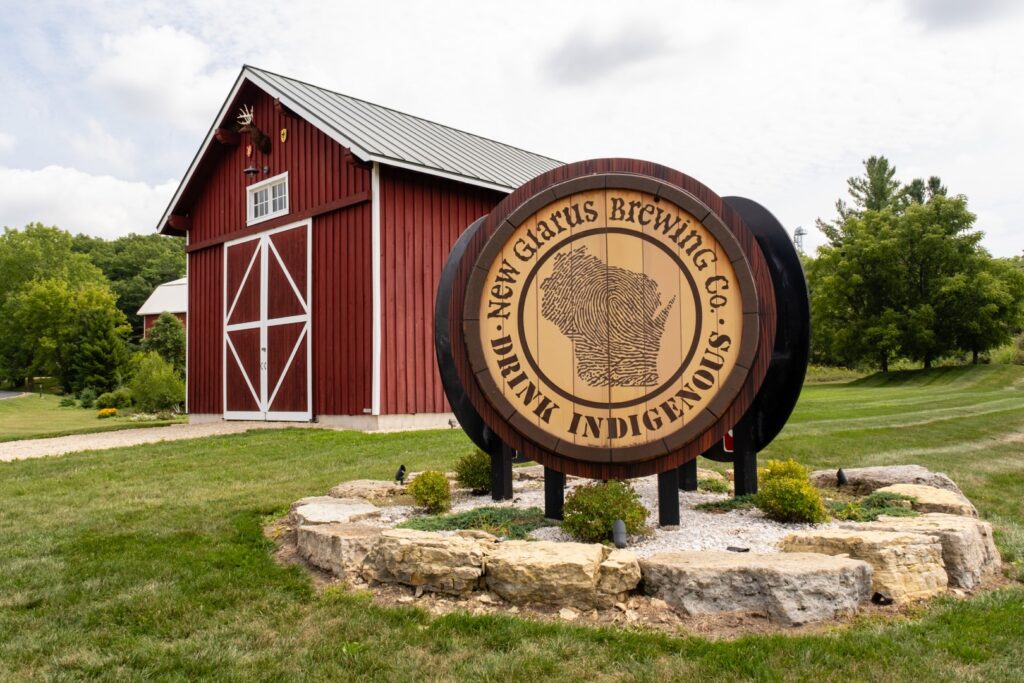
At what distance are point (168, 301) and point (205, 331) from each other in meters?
32.5

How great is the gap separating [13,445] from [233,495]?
9.39 metres

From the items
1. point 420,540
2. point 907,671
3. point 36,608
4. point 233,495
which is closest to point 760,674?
point 907,671

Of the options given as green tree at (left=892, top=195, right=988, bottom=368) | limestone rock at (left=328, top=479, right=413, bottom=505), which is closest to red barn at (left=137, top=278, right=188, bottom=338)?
green tree at (left=892, top=195, right=988, bottom=368)

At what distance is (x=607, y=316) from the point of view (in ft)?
16.2

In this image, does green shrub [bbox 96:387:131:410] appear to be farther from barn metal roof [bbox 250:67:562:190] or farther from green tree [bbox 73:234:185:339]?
green tree [bbox 73:234:185:339]

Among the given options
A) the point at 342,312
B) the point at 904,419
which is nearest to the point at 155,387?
the point at 342,312

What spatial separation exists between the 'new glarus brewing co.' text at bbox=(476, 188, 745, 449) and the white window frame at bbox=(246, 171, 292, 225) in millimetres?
11802

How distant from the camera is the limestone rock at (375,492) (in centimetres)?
650

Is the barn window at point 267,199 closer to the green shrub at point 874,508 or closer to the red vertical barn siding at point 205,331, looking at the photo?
the red vertical barn siding at point 205,331

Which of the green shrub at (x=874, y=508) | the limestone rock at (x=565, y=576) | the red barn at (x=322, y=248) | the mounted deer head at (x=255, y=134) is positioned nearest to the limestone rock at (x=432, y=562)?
the limestone rock at (x=565, y=576)

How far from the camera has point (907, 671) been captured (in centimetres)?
309

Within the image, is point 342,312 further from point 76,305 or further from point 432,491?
point 76,305

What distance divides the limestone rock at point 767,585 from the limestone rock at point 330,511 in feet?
7.89

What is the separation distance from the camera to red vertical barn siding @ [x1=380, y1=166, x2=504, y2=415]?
13688 mm
